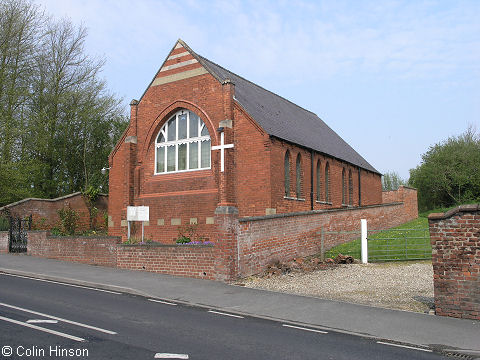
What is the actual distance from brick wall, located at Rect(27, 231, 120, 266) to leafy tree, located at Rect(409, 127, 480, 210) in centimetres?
3443

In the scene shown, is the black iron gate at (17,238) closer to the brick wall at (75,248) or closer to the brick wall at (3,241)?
the brick wall at (3,241)

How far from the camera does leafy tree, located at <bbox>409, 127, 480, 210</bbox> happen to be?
1591 inches

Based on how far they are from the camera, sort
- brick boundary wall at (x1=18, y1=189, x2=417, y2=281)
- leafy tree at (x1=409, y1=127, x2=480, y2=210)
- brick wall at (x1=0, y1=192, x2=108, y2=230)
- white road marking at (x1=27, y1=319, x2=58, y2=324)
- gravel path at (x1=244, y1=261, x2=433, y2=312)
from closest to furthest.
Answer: white road marking at (x1=27, y1=319, x2=58, y2=324)
gravel path at (x1=244, y1=261, x2=433, y2=312)
brick boundary wall at (x1=18, y1=189, x2=417, y2=281)
brick wall at (x1=0, y1=192, x2=108, y2=230)
leafy tree at (x1=409, y1=127, x2=480, y2=210)

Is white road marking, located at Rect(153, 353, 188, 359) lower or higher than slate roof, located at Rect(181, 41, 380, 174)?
lower

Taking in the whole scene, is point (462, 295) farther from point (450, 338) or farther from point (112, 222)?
point (112, 222)

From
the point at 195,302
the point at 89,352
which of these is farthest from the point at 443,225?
the point at 89,352

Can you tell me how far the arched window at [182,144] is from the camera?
21.0 m

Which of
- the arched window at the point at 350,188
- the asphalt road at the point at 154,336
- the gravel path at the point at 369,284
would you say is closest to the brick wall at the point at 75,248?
the gravel path at the point at 369,284

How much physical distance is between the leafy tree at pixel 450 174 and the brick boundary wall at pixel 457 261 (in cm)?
3398

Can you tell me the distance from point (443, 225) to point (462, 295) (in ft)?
4.97

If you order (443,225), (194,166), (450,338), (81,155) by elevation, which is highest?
(81,155)

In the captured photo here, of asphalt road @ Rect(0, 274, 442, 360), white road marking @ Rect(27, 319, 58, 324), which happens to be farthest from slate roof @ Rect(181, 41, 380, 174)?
white road marking @ Rect(27, 319, 58, 324)

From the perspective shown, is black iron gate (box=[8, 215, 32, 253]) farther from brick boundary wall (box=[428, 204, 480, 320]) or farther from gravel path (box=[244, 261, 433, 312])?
brick boundary wall (box=[428, 204, 480, 320])

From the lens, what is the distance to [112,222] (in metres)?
23.8
